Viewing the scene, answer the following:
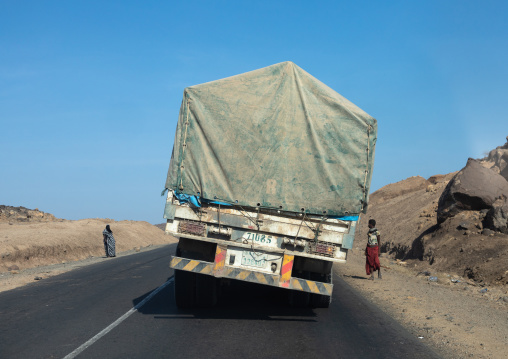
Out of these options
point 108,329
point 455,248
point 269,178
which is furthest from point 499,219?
point 108,329

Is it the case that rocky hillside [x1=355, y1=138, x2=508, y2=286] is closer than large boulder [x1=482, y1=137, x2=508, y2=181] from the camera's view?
Yes

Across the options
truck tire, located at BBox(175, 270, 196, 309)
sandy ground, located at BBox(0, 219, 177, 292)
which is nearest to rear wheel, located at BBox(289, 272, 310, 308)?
truck tire, located at BBox(175, 270, 196, 309)

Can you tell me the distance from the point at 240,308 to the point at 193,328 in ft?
6.45

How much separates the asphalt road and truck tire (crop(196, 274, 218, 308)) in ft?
0.61

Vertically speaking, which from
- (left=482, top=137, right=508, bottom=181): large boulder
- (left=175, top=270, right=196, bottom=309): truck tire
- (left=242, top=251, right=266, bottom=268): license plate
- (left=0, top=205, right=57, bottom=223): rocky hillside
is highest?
(left=482, top=137, right=508, bottom=181): large boulder

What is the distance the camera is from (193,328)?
7.52 m

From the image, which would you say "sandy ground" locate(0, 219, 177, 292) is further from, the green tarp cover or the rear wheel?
the green tarp cover

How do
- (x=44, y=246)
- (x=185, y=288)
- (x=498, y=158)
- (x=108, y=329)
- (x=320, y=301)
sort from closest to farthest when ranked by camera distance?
(x=108, y=329) < (x=185, y=288) < (x=320, y=301) < (x=44, y=246) < (x=498, y=158)

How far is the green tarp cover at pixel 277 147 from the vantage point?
26.3 ft

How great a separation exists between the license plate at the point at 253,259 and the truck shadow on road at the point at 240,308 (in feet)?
3.82

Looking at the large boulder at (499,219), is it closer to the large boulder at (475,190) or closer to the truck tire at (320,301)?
the large boulder at (475,190)

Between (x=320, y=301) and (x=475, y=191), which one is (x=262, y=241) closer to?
(x=320, y=301)

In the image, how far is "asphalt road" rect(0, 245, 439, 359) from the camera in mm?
6301

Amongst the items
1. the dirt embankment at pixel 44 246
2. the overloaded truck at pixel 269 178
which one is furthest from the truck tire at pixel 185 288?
the dirt embankment at pixel 44 246
